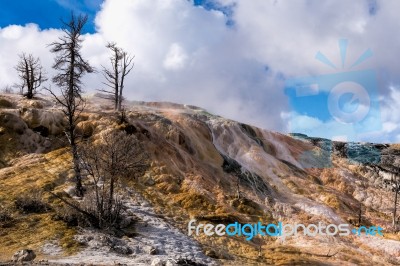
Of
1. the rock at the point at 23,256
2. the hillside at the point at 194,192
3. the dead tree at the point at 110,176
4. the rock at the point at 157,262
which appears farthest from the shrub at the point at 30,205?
the rock at the point at 157,262

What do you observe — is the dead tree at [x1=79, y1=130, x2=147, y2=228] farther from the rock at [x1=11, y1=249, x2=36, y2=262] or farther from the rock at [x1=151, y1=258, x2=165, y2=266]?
the rock at [x1=151, y1=258, x2=165, y2=266]

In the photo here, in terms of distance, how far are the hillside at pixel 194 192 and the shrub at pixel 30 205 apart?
1.09 feet

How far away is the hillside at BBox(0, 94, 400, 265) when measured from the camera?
2383cm

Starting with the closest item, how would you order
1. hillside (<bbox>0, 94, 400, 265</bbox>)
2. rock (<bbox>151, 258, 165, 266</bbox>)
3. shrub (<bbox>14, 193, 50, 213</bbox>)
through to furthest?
1. rock (<bbox>151, 258, 165, 266</bbox>)
2. hillside (<bbox>0, 94, 400, 265</bbox>)
3. shrub (<bbox>14, 193, 50, 213</bbox>)

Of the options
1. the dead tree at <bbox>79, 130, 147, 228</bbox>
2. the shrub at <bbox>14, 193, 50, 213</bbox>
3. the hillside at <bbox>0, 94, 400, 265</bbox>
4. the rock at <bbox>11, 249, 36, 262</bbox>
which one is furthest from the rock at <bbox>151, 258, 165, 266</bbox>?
the shrub at <bbox>14, 193, 50, 213</bbox>

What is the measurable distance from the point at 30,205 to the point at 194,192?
40.3 ft

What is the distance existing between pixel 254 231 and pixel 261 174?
41.6 feet

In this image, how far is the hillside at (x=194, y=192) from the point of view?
938 inches

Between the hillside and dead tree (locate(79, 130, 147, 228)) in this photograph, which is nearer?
the hillside

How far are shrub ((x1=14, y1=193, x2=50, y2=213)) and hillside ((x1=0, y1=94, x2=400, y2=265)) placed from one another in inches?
13.1

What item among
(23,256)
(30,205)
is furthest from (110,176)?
(23,256)

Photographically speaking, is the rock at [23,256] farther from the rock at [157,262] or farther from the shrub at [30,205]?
the shrub at [30,205]

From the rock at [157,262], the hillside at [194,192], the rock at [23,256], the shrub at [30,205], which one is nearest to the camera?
the rock at [23,256]

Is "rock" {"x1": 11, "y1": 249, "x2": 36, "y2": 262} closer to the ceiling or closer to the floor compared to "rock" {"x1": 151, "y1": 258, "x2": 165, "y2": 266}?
closer to the ceiling
